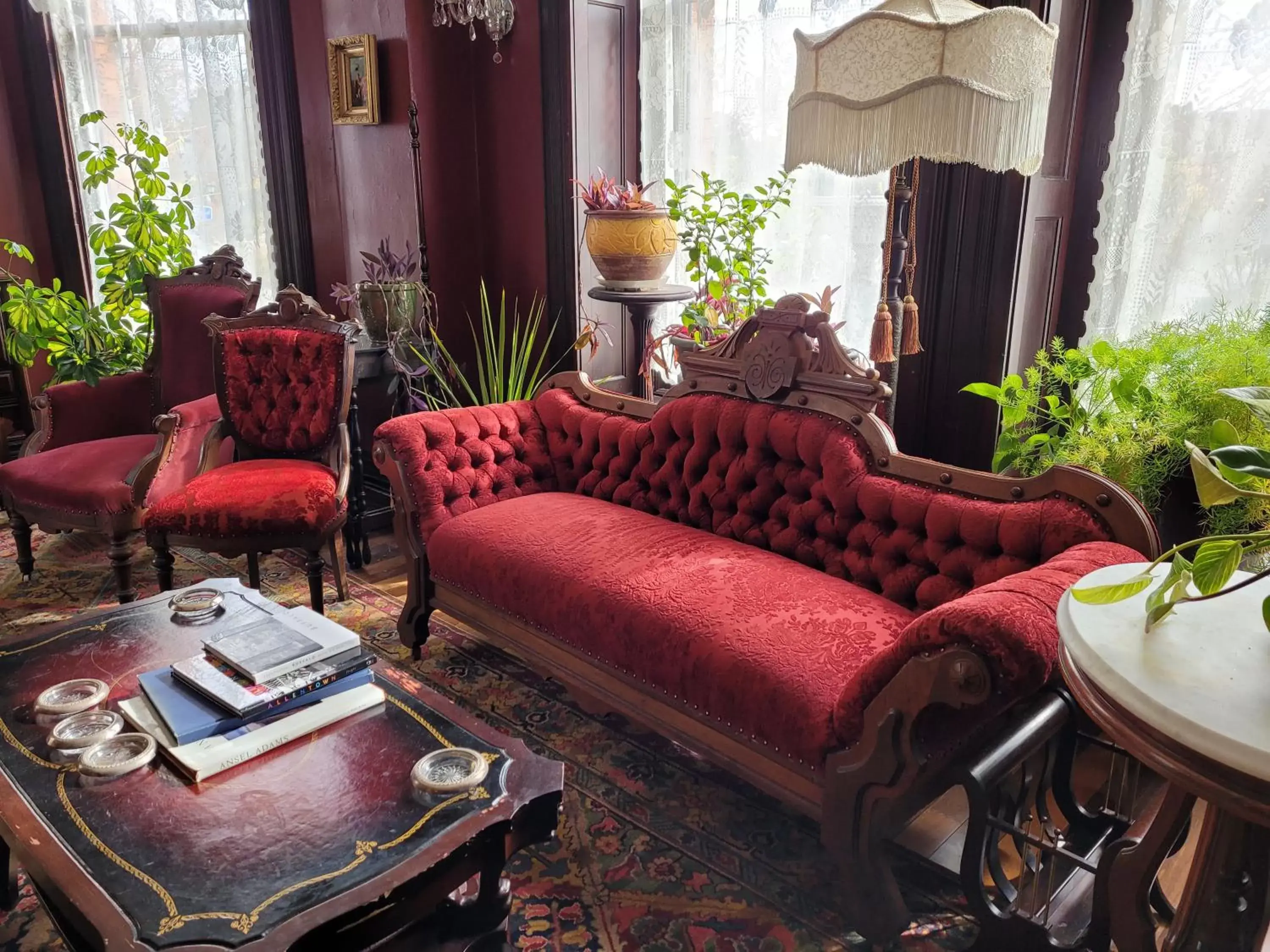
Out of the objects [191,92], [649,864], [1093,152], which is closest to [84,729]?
[649,864]

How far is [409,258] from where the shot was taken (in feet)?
12.3

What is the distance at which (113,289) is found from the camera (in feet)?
12.5

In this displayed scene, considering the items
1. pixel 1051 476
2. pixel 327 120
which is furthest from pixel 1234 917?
pixel 327 120

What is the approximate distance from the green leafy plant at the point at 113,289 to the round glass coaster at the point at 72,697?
7.16 ft

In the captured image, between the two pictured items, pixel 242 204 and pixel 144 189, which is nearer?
pixel 144 189

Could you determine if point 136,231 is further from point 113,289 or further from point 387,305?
point 387,305

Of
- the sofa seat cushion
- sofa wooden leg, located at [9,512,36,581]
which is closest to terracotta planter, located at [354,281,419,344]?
the sofa seat cushion

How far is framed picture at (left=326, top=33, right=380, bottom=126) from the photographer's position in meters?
3.65

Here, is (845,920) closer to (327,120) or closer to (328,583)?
(328,583)

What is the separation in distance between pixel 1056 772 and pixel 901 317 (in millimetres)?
1017

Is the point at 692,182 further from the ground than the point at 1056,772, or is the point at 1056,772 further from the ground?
the point at 692,182

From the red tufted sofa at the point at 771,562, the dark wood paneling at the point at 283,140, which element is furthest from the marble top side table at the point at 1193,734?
the dark wood paneling at the point at 283,140

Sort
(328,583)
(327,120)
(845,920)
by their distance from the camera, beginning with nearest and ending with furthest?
(845,920)
(328,583)
(327,120)

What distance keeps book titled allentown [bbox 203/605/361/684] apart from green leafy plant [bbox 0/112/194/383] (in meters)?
2.18
